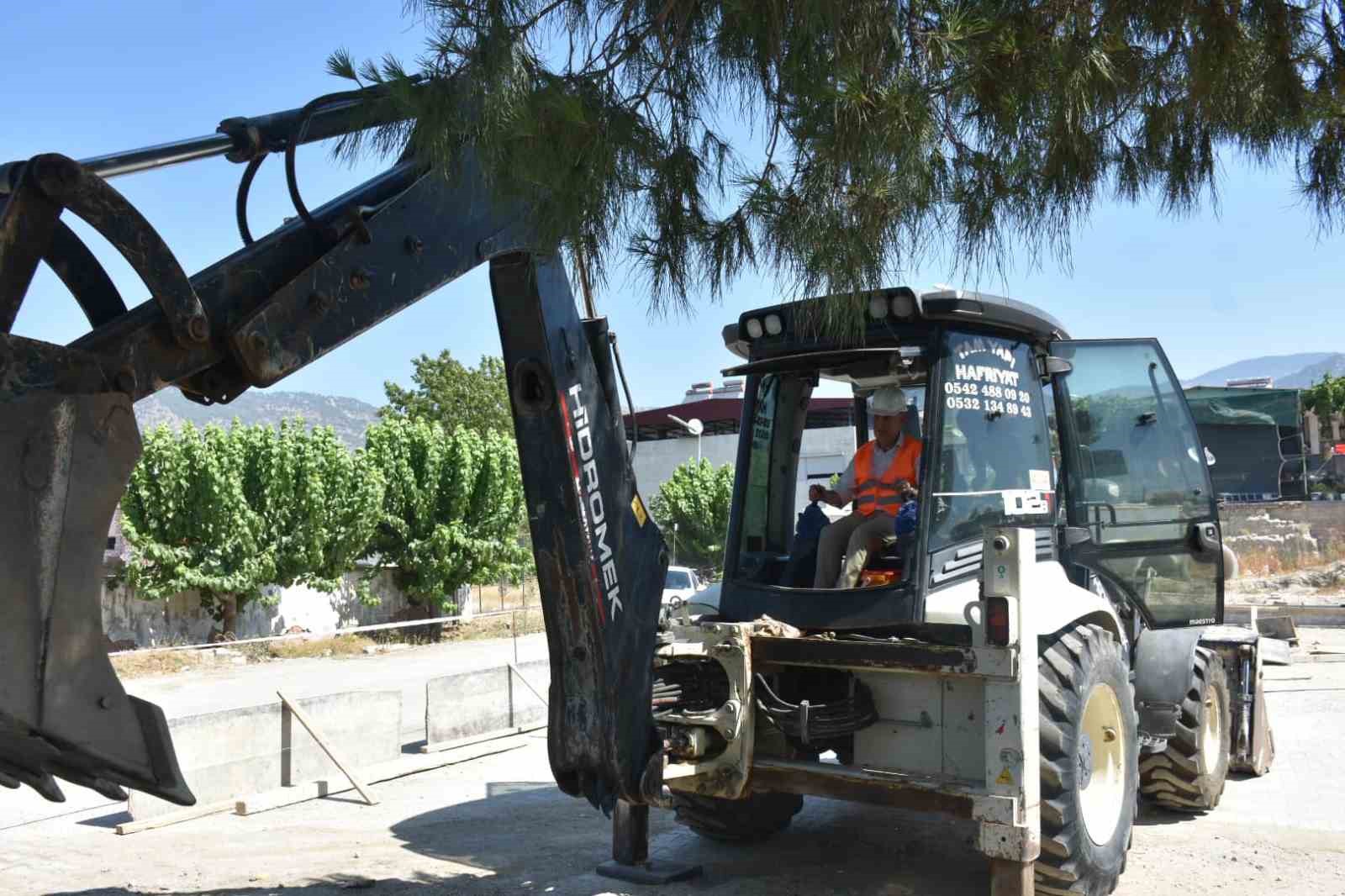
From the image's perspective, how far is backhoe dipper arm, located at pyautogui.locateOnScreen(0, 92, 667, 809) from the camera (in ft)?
12.0

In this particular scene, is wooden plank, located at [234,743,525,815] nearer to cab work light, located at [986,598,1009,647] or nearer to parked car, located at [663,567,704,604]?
cab work light, located at [986,598,1009,647]

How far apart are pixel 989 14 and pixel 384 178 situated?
7.84ft

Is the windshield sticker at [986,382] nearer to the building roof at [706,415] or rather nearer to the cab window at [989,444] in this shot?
the cab window at [989,444]

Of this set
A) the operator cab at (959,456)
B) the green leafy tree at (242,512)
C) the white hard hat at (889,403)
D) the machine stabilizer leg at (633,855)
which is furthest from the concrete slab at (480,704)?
the green leafy tree at (242,512)

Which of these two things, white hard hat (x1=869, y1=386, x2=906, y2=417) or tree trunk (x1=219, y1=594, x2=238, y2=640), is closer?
white hard hat (x1=869, y1=386, x2=906, y2=417)

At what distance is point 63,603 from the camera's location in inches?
144

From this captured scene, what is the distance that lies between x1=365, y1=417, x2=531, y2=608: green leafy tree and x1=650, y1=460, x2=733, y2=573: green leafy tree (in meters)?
11.3

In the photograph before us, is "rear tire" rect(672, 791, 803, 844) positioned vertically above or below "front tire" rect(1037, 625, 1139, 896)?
below

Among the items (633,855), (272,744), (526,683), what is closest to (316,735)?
(272,744)

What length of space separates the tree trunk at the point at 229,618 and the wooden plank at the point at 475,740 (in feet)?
54.8

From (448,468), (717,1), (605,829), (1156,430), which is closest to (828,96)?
(717,1)

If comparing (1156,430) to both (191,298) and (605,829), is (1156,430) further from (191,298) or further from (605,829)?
(191,298)

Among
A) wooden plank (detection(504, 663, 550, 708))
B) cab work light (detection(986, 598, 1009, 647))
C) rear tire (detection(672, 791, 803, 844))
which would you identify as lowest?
rear tire (detection(672, 791, 803, 844))

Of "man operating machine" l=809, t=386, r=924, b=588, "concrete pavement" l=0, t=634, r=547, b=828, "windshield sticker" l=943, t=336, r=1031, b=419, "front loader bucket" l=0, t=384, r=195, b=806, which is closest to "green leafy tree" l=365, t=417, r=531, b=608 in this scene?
"concrete pavement" l=0, t=634, r=547, b=828
